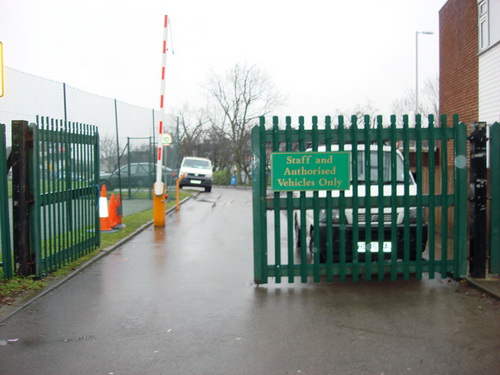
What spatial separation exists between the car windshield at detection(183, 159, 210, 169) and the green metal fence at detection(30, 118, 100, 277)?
23.9m

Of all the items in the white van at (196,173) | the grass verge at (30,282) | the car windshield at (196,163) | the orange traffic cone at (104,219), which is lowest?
the grass verge at (30,282)

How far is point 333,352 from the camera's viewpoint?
15.3ft

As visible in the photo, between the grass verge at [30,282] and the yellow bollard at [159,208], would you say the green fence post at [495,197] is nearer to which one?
the grass verge at [30,282]

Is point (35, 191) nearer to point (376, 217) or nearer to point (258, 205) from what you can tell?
point (258, 205)

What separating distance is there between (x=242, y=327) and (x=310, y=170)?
2352 millimetres

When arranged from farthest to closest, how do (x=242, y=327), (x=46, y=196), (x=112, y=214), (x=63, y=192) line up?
1. (x=112, y=214)
2. (x=63, y=192)
3. (x=46, y=196)
4. (x=242, y=327)

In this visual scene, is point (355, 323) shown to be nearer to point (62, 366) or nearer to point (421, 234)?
point (421, 234)

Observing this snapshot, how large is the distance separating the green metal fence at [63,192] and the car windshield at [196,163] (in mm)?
23850

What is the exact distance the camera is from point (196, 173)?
3297 centimetres

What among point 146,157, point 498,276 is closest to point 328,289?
point 498,276

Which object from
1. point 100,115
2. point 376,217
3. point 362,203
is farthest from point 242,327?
point 100,115

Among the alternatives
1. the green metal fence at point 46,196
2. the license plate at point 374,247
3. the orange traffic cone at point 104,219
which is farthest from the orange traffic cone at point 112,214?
the license plate at point 374,247

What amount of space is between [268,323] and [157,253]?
491 centimetres

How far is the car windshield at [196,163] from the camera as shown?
33.6 metres
